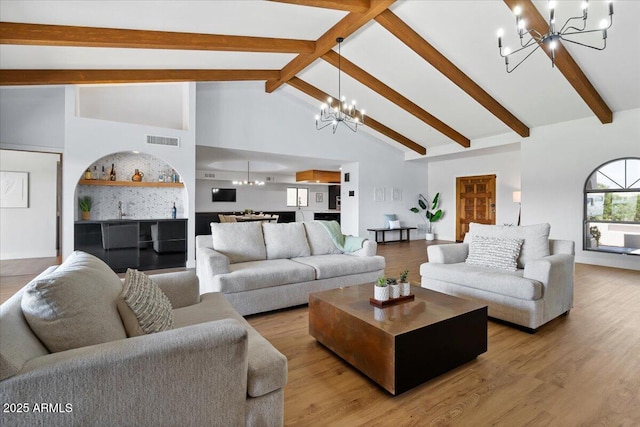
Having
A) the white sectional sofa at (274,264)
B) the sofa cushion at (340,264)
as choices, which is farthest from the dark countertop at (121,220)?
the sofa cushion at (340,264)

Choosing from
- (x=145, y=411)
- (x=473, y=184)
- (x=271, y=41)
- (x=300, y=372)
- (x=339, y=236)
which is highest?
(x=271, y=41)

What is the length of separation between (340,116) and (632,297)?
458 cm

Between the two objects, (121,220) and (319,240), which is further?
(121,220)

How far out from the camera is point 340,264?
361 cm

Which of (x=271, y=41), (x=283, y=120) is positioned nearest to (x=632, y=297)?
(x=271, y=41)

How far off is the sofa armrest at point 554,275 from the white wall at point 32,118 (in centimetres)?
671

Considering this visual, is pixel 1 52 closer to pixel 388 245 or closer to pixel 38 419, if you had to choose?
pixel 38 419

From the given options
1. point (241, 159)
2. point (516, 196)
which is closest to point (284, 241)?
point (241, 159)

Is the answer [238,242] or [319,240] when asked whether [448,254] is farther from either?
[238,242]

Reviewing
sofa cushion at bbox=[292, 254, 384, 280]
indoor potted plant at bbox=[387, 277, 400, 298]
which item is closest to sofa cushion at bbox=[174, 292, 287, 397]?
indoor potted plant at bbox=[387, 277, 400, 298]

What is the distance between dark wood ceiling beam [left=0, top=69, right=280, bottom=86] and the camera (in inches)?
168

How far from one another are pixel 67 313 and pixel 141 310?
34 cm

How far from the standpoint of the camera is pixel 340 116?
534 cm

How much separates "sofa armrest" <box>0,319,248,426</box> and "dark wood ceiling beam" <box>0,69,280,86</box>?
4982mm
